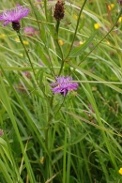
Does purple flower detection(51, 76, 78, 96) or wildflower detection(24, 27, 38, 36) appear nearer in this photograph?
purple flower detection(51, 76, 78, 96)

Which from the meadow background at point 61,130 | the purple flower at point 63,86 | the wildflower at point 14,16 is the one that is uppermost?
the wildflower at point 14,16

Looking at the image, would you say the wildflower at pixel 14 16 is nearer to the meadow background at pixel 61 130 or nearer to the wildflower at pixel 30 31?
the meadow background at pixel 61 130

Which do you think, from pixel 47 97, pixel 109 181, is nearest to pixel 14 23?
pixel 47 97

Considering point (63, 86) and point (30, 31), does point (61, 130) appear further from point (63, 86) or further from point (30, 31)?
point (30, 31)

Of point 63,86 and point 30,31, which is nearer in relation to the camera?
point 63,86

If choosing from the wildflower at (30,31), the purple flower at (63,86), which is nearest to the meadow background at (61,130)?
the purple flower at (63,86)

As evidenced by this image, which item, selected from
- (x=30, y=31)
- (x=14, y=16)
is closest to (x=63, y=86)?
(x=14, y=16)

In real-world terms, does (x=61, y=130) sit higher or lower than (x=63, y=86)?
lower

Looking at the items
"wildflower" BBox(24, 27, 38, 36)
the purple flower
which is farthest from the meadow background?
"wildflower" BBox(24, 27, 38, 36)

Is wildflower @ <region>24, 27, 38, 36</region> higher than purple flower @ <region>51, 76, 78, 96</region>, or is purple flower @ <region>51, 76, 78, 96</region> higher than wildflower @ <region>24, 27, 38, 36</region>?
wildflower @ <region>24, 27, 38, 36</region>

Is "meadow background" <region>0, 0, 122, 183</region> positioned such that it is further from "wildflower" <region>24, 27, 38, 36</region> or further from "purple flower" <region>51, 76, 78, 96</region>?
"wildflower" <region>24, 27, 38, 36</region>

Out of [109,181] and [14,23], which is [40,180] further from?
[14,23]
